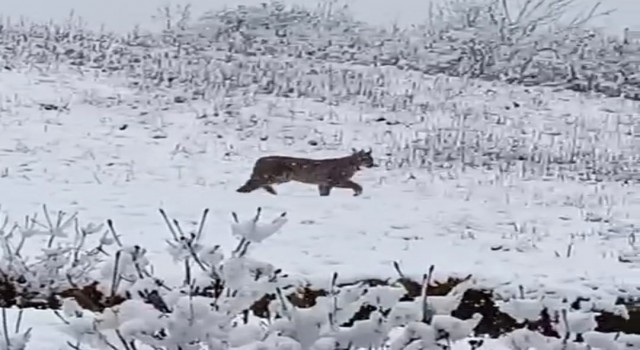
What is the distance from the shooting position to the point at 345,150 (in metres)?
15.8

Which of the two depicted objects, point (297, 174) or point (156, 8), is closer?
point (297, 174)

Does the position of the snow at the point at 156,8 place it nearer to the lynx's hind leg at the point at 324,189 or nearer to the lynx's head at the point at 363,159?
the lynx's head at the point at 363,159

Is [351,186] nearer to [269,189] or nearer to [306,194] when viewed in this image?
[306,194]

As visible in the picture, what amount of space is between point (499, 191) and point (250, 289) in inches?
398

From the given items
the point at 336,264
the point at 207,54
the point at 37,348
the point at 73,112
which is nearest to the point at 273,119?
the point at 73,112

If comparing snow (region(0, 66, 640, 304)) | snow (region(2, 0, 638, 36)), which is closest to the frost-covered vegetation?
snow (region(0, 66, 640, 304))

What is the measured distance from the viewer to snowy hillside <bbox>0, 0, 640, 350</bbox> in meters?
3.32

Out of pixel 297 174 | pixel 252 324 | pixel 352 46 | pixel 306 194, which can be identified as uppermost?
pixel 252 324

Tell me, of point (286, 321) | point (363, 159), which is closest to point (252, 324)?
point (286, 321)

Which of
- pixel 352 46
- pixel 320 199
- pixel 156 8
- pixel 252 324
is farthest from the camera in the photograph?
pixel 156 8

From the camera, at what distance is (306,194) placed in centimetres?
1258

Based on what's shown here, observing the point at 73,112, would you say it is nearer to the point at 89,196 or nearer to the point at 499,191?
the point at 89,196

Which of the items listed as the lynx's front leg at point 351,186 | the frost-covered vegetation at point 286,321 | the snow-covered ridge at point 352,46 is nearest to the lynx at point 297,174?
the lynx's front leg at point 351,186

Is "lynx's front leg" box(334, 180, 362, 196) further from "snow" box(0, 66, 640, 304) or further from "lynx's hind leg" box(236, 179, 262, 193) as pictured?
"lynx's hind leg" box(236, 179, 262, 193)
